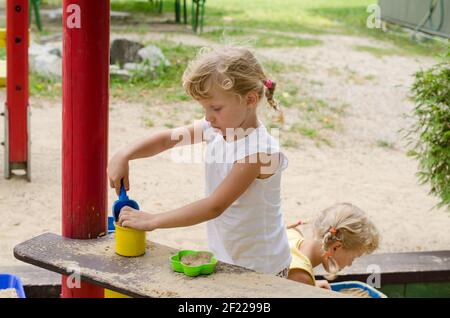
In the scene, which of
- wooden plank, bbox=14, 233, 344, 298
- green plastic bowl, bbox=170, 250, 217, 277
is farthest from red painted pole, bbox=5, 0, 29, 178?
green plastic bowl, bbox=170, 250, 217, 277

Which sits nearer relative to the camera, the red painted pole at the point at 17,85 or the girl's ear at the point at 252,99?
the girl's ear at the point at 252,99

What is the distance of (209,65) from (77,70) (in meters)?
0.41

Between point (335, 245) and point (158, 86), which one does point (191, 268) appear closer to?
point (335, 245)

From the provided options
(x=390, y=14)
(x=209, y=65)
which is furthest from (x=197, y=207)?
(x=390, y=14)

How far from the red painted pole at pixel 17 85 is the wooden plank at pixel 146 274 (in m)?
2.97

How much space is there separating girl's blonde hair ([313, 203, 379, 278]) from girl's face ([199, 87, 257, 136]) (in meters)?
0.72

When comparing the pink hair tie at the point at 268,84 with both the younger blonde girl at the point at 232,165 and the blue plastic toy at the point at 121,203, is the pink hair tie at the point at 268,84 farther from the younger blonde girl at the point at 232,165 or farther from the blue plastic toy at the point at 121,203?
the blue plastic toy at the point at 121,203

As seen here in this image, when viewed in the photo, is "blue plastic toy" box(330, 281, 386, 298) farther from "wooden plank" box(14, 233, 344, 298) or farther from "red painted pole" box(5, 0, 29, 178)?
"red painted pole" box(5, 0, 29, 178)

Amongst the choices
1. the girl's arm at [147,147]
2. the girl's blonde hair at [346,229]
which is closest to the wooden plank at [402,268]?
the girl's blonde hair at [346,229]

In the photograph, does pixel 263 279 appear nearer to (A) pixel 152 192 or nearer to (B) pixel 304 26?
(A) pixel 152 192

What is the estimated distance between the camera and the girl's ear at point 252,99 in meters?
2.49

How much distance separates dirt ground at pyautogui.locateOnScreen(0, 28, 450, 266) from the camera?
465cm

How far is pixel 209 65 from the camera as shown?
2.41 metres

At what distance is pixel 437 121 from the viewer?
414 cm
